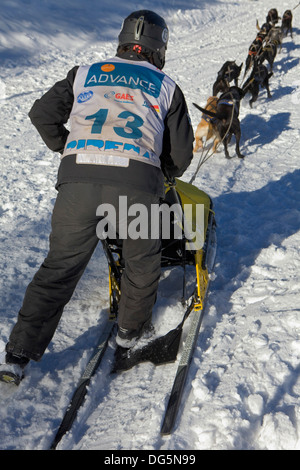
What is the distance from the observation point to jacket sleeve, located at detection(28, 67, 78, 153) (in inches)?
85.1

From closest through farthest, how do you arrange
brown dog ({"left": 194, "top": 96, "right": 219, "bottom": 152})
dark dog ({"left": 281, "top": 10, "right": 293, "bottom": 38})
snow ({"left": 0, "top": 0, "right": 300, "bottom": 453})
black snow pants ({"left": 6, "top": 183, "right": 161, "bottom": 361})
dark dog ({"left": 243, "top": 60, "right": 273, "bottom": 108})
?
snow ({"left": 0, "top": 0, "right": 300, "bottom": 453}), black snow pants ({"left": 6, "top": 183, "right": 161, "bottom": 361}), brown dog ({"left": 194, "top": 96, "right": 219, "bottom": 152}), dark dog ({"left": 243, "top": 60, "right": 273, "bottom": 108}), dark dog ({"left": 281, "top": 10, "right": 293, "bottom": 38})

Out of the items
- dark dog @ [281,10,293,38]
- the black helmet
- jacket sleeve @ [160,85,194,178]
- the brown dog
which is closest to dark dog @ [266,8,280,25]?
dark dog @ [281,10,293,38]

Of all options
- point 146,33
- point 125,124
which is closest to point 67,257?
point 125,124

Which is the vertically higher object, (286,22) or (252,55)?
(286,22)

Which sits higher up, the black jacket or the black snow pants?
the black jacket

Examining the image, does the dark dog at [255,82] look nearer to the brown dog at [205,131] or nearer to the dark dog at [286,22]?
the brown dog at [205,131]

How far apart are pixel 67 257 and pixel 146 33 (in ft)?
4.05

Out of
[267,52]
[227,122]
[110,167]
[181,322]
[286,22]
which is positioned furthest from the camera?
[286,22]

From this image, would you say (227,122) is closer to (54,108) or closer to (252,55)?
(54,108)

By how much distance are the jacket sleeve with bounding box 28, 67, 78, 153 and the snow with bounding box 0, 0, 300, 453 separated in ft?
3.82

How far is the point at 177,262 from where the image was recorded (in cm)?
286

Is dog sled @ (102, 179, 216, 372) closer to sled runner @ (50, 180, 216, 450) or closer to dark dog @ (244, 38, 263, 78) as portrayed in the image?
sled runner @ (50, 180, 216, 450)

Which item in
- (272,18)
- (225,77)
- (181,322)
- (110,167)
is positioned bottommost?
(181,322)

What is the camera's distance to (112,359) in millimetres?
2438
